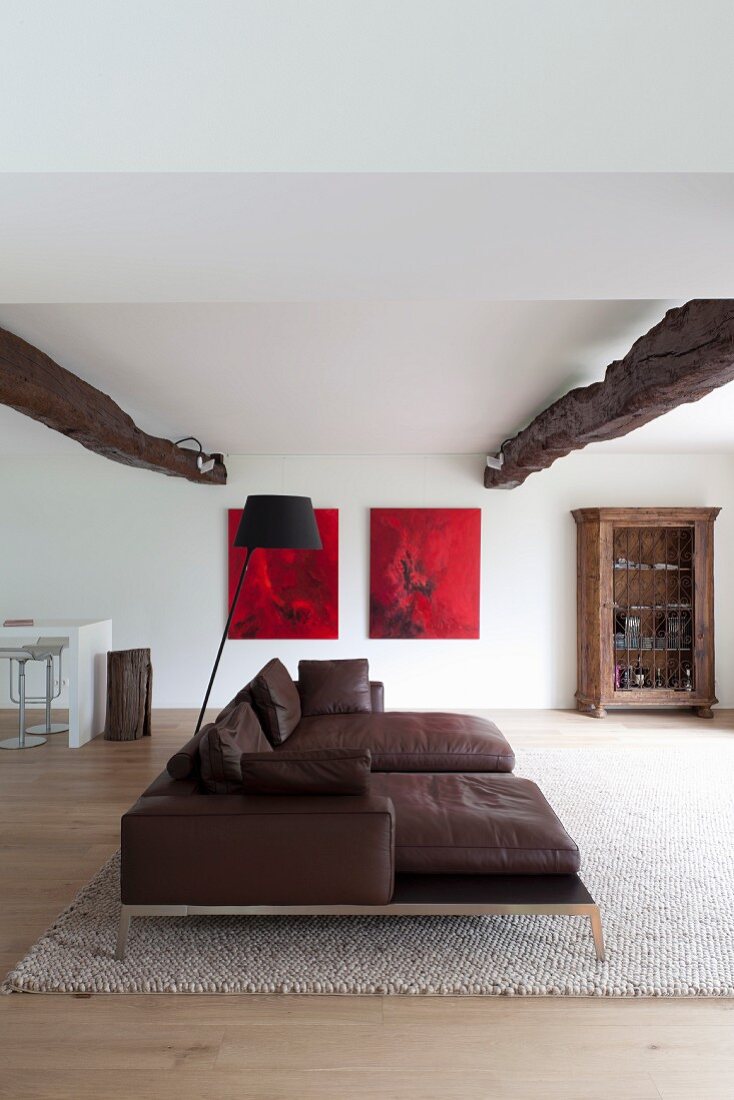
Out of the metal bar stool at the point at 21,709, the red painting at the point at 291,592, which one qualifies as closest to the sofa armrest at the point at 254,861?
the metal bar stool at the point at 21,709

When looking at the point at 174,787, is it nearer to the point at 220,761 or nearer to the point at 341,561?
the point at 220,761

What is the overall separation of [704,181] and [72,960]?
310 cm

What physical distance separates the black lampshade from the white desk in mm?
2482

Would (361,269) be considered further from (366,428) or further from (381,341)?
(366,428)

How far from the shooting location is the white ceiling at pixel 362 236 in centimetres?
163

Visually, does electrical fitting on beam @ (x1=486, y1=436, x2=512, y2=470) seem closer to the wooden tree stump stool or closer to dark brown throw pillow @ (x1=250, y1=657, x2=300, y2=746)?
dark brown throw pillow @ (x1=250, y1=657, x2=300, y2=746)

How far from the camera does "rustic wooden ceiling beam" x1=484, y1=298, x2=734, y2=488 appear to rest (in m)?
2.62

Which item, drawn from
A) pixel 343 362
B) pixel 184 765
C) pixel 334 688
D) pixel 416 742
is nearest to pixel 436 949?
pixel 184 765

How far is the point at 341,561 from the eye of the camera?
24.2ft

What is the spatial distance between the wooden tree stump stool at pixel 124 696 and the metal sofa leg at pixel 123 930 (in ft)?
11.5

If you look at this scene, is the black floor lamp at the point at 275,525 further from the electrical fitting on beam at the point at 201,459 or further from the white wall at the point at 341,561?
the white wall at the point at 341,561

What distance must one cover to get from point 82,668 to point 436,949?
4.10 m

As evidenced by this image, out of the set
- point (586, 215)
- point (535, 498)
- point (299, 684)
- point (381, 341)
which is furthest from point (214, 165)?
point (535, 498)

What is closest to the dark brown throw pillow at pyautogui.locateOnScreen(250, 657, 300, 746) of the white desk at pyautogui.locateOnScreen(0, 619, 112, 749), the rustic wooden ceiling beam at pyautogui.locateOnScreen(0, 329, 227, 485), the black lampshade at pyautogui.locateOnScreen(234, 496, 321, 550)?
the black lampshade at pyautogui.locateOnScreen(234, 496, 321, 550)
